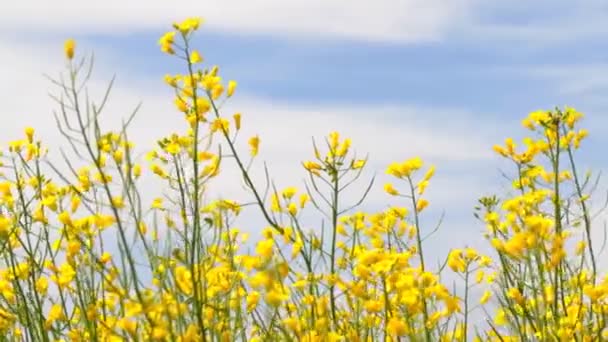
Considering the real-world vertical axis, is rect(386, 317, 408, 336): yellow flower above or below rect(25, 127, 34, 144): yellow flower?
below

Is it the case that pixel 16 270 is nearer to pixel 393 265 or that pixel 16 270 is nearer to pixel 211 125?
pixel 211 125

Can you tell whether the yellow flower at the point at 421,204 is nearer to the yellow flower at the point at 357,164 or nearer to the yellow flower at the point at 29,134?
the yellow flower at the point at 357,164

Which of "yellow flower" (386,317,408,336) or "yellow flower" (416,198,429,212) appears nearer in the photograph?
"yellow flower" (386,317,408,336)

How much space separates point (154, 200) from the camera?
14.0 feet

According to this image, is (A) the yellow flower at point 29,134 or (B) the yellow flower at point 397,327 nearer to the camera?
(B) the yellow flower at point 397,327

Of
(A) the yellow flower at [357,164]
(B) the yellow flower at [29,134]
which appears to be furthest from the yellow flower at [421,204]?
(B) the yellow flower at [29,134]

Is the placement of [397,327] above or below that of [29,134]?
below

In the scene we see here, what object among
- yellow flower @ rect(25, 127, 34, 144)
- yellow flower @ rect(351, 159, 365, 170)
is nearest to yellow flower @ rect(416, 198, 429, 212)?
yellow flower @ rect(351, 159, 365, 170)

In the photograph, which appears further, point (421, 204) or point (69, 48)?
point (421, 204)

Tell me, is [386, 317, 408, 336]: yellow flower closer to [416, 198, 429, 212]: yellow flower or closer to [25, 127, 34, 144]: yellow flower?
[416, 198, 429, 212]: yellow flower

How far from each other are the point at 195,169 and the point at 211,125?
0.60m

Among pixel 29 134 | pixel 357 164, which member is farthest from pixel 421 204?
pixel 29 134

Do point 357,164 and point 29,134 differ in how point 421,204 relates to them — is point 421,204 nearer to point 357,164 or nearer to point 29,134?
point 357,164

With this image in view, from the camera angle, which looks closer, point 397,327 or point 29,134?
point 397,327
